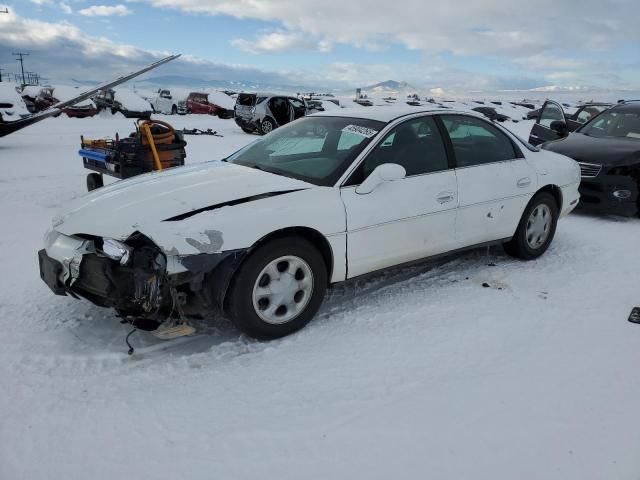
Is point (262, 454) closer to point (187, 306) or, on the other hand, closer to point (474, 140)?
point (187, 306)

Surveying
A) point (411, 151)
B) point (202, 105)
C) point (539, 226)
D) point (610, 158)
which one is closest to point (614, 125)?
point (610, 158)

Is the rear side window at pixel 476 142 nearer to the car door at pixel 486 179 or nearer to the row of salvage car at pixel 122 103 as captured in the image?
the car door at pixel 486 179

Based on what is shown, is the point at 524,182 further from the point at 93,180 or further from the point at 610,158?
the point at 93,180

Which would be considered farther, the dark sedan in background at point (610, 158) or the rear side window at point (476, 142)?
the dark sedan in background at point (610, 158)

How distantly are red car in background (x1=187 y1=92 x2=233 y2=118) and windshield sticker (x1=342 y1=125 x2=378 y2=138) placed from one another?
2351 centimetres

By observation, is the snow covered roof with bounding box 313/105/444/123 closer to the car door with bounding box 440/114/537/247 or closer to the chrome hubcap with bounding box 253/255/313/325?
the car door with bounding box 440/114/537/247

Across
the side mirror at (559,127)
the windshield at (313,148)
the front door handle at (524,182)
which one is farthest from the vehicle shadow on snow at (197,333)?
the side mirror at (559,127)

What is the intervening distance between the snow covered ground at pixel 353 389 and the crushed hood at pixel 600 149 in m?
2.69

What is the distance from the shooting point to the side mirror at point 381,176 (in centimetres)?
354

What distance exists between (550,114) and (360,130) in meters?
6.34

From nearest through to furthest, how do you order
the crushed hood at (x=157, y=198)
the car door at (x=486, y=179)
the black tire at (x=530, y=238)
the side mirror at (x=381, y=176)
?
1. the crushed hood at (x=157, y=198)
2. the side mirror at (x=381, y=176)
3. the car door at (x=486, y=179)
4. the black tire at (x=530, y=238)

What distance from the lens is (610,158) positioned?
6480 millimetres

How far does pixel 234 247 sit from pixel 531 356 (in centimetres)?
196

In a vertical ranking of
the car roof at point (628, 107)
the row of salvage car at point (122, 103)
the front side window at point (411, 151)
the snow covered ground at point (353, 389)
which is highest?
the row of salvage car at point (122, 103)
